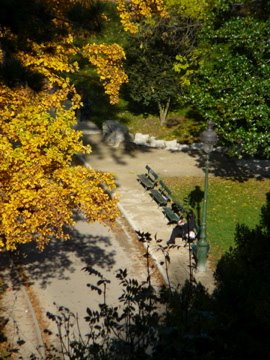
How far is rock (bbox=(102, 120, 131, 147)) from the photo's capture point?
26.3 m

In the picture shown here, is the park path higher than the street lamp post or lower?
lower

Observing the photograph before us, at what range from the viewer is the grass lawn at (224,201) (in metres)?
16.7

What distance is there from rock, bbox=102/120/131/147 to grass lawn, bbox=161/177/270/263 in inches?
206

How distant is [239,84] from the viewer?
739 inches

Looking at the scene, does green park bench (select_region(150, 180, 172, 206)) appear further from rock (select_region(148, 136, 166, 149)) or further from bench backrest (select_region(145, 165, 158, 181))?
rock (select_region(148, 136, 166, 149))

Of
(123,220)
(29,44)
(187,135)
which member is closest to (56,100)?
(29,44)

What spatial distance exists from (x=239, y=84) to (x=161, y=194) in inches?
185

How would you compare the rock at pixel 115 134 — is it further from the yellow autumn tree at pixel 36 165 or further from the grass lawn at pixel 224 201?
the yellow autumn tree at pixel 36 165

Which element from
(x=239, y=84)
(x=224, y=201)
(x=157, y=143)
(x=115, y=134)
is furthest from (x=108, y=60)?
(x=157, y=143)

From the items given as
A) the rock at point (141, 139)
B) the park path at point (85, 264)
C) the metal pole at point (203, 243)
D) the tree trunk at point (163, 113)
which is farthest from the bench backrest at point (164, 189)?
the tree trunk at point (163, 113)

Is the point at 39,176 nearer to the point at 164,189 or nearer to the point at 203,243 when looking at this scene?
the point at 203,243

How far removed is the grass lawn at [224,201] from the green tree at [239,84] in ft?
5.91

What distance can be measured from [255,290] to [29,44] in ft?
30.5

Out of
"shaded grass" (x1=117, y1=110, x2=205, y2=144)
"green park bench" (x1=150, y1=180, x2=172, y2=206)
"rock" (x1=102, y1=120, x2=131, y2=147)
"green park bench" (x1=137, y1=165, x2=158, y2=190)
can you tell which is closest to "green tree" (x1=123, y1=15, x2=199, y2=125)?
"shaded grass" (x1=117, y1=110, x2=205, y2=144)
